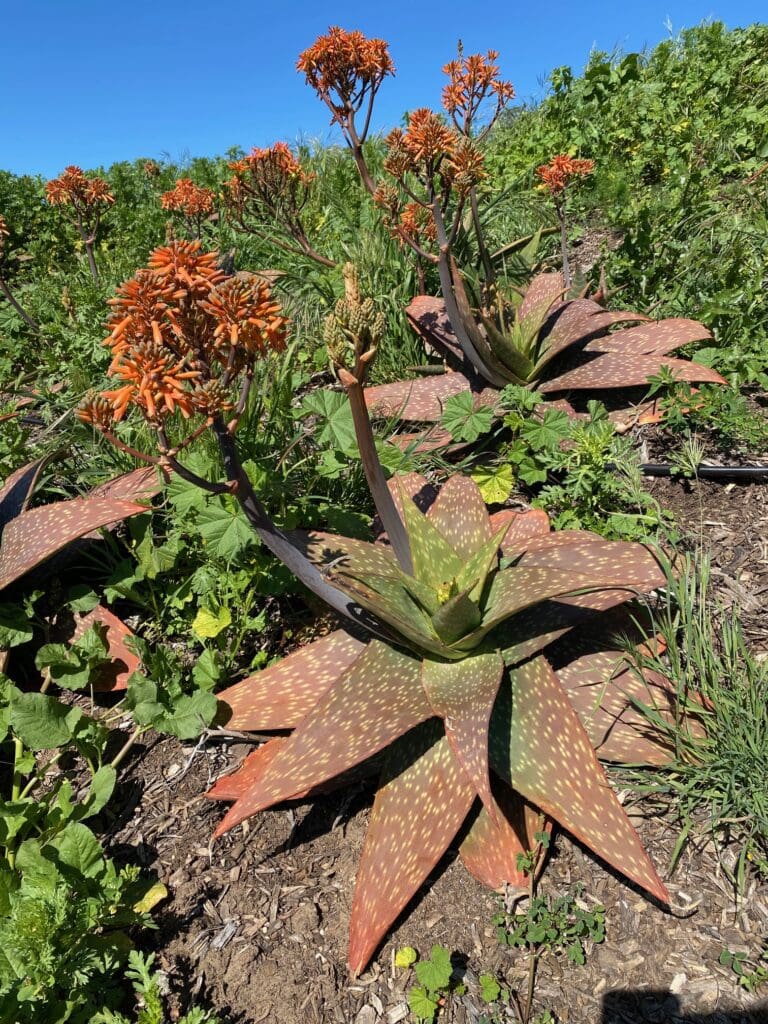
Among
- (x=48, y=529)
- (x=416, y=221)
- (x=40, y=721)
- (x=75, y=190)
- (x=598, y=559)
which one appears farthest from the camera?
(x=75, y=190)

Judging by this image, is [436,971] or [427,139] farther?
[427,139]

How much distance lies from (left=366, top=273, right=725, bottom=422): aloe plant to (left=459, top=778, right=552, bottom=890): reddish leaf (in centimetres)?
199

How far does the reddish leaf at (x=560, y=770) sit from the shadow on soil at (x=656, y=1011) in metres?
0.24

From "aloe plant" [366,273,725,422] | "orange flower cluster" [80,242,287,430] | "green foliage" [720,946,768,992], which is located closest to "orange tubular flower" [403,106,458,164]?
"aloe plant" [366,273,725,422]

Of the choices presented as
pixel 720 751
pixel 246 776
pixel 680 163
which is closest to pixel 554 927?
pixel 720 751

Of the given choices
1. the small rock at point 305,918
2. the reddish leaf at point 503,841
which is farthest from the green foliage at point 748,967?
the small rock at point 305,918

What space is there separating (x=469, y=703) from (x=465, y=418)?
1715mm

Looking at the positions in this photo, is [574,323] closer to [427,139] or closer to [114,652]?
[427,139]

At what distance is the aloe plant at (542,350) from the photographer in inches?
122

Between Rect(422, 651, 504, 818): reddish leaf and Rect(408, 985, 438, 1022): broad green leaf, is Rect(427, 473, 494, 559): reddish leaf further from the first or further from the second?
Rect(408, 985, 438, 1022): broad green leaf

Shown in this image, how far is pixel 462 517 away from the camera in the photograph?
213 centimetres

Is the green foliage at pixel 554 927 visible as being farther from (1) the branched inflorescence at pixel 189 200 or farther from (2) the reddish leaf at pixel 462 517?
(1) the branched inflorescence at pixel 189 200

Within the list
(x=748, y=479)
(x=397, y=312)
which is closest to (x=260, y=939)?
(x=748, y=479)

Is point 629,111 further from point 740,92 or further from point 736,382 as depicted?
point 736,382
